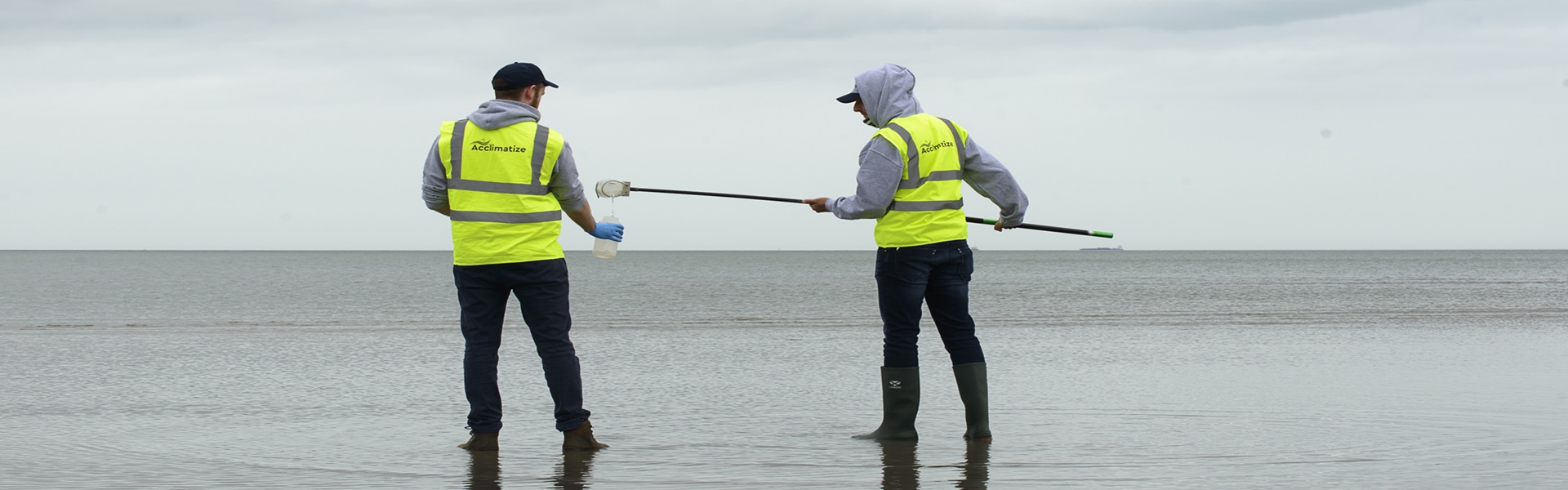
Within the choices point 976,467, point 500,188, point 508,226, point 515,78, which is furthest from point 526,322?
point 976,467

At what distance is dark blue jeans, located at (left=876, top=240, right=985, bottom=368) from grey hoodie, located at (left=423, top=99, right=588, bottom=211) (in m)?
1.07

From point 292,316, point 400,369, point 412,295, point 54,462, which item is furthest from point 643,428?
point 412,295

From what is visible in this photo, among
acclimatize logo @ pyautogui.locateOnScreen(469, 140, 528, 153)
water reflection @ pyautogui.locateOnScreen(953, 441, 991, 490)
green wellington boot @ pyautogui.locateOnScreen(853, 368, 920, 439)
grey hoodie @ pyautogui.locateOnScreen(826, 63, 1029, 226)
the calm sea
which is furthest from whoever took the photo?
green wellington boot @ pyautogui.locateOnScreen(853, 368, 920, 439)

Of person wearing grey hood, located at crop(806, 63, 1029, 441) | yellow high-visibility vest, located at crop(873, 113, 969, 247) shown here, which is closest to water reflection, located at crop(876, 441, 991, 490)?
person wearing grey hood, located at crop(806, 63, 1029, 441)

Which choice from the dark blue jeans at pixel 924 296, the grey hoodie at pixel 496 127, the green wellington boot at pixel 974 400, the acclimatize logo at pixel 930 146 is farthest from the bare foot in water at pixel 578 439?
the acclimatize logo at pixel 930 146

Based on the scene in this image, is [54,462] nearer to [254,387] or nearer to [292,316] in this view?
[254,387]

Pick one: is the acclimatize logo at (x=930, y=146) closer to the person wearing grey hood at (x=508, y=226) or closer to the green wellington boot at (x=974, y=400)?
the green wellington boot at (x=974, y=400)

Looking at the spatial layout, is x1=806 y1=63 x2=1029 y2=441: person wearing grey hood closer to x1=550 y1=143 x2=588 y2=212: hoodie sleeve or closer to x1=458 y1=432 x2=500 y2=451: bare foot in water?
x1=550 y1=143 x2=588 y2=212: hoodie sleeve

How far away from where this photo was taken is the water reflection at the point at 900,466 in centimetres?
371

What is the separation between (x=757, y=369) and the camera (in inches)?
295

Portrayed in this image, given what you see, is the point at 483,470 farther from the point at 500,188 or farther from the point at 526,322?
the point at 500,188

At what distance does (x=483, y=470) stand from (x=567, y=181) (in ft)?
3.17

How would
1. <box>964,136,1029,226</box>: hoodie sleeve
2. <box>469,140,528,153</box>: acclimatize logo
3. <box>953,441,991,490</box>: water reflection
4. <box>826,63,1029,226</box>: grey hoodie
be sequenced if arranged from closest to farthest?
<box>953,441,991,490</box>: water reflection
<box>469,140,528,153</box>: acclimatize logo
<box>826,63,1029,226</box>: grey hoodie
<box>964,136,1029,226</box>: hoodie sleeve

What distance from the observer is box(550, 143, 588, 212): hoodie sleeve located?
4.34 m
